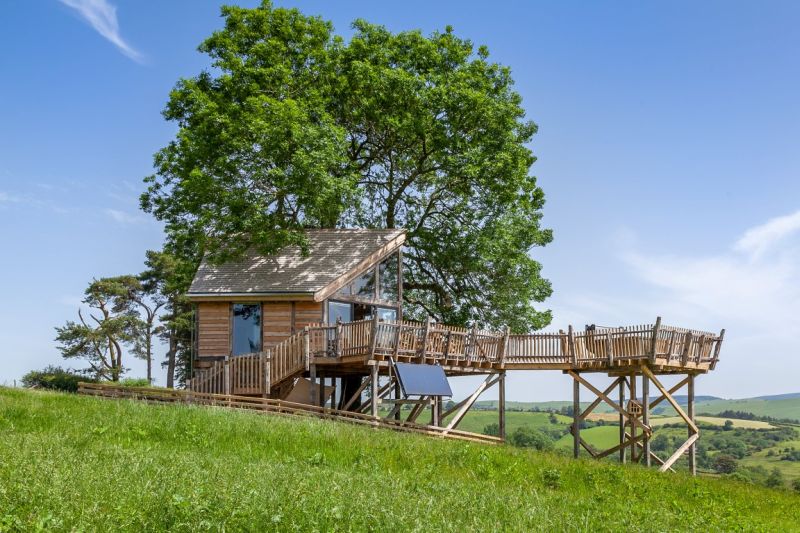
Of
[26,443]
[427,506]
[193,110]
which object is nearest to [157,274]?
[193,110]

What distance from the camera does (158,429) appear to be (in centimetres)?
1877

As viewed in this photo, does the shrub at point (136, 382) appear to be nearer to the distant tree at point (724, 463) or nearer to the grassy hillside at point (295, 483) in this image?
the grassy hillside at point (295, 483)

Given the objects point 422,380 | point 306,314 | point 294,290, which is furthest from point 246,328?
point 422,380

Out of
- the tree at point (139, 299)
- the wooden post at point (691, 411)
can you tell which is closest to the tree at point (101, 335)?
the tree at point (139, 299)

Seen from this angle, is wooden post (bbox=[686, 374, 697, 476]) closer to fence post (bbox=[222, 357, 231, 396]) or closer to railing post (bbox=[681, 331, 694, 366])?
railing post (bbox=[681, 331, 694, 366])

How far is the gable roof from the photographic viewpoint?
33.4m

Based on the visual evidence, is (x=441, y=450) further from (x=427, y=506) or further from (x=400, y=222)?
(x=400, y=222)

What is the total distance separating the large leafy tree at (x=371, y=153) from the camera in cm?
3475

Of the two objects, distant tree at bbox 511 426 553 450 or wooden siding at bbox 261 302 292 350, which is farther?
distant tree at bbox 511 426 553 450

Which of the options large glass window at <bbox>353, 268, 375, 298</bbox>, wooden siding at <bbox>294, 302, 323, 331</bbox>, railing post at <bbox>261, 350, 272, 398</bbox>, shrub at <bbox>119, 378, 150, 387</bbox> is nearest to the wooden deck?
railing post at <bbox>261, 350, 272, 398</bbox>

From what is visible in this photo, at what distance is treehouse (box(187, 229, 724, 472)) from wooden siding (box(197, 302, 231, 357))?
42 millimetres

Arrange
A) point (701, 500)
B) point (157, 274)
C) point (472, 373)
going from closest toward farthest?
point (701, 500) → point (472, 373) → point (157, 274)

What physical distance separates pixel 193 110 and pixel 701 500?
28964mm

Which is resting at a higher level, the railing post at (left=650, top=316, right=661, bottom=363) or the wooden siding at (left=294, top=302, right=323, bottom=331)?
the wooden siding at (left=294, top=302, right=323, bottom=331)
